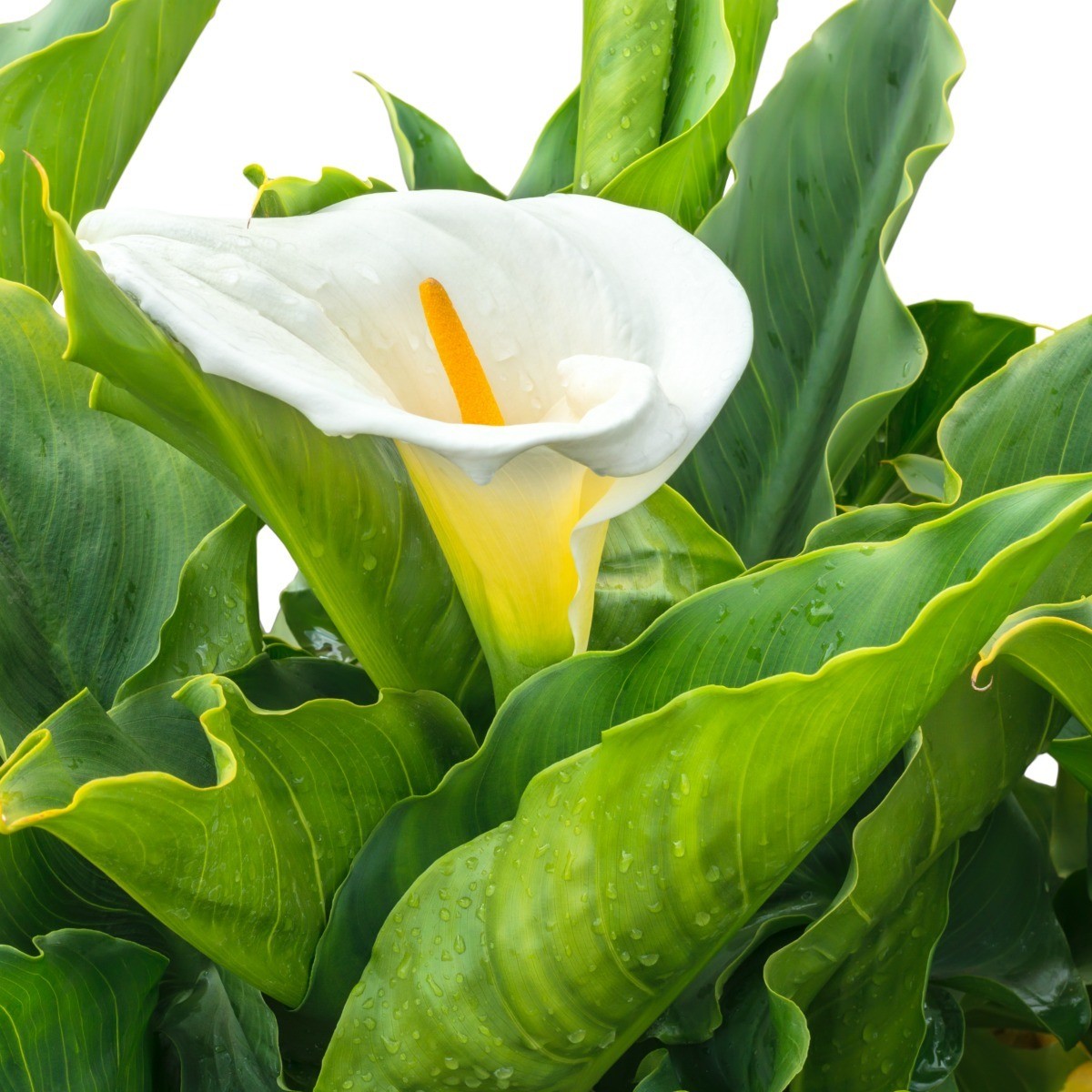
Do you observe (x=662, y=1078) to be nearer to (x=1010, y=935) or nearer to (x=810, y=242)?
(x=1010, y=935)

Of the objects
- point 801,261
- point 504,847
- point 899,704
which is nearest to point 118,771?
point 504,847

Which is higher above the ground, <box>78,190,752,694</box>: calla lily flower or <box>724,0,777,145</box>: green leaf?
<box>724,0,777,145</box>: green leaf

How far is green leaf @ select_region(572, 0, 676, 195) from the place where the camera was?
0.70m

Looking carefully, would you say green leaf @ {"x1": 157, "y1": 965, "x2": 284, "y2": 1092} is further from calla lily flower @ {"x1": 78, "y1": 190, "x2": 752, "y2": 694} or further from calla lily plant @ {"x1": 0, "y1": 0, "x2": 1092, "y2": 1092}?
calla lily flower @ {"x1": 78, "y1": 190, "x2": 752, "y2": 694}

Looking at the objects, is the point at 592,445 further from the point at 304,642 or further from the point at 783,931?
the point at 304,642

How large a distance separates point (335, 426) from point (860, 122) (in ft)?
1.36

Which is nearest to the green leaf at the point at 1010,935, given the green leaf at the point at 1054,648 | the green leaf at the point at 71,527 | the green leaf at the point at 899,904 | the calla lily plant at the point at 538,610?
the calla lily plant at the point at 538,610

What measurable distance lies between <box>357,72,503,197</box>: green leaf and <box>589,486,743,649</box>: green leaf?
310 mm

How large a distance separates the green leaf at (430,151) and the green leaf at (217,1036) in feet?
1.52

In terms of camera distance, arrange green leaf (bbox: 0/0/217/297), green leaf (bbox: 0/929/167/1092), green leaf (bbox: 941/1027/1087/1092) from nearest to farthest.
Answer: green leaf (bbox: 0/929/167/1092)
green leaf (bbox: 0/0/217/297)
green leaf (bbox: 941/1027/1087/1092)

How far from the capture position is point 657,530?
586 millimetres

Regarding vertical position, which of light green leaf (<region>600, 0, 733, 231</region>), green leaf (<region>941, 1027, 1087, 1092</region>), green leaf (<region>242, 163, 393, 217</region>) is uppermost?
light green leaf (<region>600, 0, 733, 231</region>)

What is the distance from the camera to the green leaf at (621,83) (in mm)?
702

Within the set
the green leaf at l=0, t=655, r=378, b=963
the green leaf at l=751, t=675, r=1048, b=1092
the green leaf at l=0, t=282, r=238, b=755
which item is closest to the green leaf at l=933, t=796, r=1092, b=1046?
the green leaf at l=751, t=675, r=1048, b=1092
